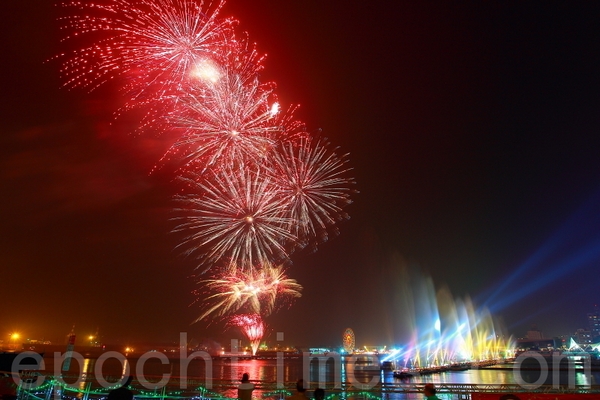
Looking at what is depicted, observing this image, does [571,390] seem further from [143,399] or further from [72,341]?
[72,341]

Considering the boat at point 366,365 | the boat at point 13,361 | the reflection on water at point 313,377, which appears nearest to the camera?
the reflection on water at point 313,377

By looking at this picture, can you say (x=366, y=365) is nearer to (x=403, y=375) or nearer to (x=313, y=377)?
(x=403, y=375)

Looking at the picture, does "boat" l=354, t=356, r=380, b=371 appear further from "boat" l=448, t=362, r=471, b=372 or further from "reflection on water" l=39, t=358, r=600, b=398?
"boat" l=448, t=362, r=471, b=372

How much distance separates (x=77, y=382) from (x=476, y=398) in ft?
39.5

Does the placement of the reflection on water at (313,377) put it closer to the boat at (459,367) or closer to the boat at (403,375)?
the boat at (403,375)

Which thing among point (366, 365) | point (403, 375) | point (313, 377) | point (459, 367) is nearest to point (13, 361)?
Answer: point (313, 377)

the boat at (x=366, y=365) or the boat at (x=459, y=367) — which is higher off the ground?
the boat at (x=459, y=367)

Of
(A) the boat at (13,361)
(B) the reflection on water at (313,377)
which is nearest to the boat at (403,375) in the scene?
(B) the reflection on water at (313,377)

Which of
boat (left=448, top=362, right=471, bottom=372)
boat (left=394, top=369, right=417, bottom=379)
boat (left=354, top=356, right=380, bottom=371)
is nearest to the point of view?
boat (left=394, top=369, right=417, bottom=379)

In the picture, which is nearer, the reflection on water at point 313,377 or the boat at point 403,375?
the reflection on water at point 313,377

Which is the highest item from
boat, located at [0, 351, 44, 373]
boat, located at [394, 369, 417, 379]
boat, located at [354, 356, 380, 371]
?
boat, located at [0, 351, 44, 373]

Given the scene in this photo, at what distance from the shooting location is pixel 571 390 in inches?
477

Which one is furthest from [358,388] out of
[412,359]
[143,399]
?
[412,359]

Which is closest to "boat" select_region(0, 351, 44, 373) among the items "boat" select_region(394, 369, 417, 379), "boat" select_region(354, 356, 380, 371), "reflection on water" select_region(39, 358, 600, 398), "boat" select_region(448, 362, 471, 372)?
"reflection on water" select_region(39, 358, 600, 398)
